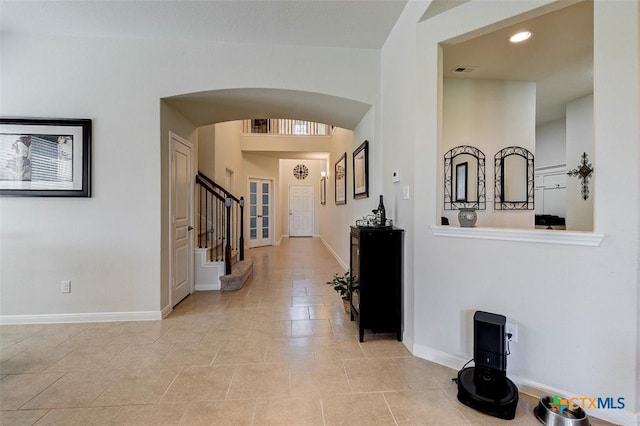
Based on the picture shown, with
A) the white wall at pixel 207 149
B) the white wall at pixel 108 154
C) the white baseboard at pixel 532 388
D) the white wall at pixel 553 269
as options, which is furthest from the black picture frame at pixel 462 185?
the white wall at pixel 207 149

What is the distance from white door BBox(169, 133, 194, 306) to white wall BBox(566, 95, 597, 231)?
5.38 meters

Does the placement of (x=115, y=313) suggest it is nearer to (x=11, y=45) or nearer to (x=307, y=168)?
(x=11, y=45)

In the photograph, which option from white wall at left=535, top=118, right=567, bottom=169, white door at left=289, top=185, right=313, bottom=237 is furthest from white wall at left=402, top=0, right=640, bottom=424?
white door at left=289, top=185, right=313, bottom=237

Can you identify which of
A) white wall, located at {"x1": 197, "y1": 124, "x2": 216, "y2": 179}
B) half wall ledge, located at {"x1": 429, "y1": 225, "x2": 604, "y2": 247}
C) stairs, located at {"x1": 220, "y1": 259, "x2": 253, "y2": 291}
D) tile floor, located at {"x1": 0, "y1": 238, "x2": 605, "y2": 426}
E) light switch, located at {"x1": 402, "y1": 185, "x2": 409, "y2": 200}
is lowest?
tile floor, located at {"x1": 0, "y1": 238, "x2": 605, "y2": 426}

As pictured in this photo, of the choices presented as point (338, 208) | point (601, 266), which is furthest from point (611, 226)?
point (338, 208)

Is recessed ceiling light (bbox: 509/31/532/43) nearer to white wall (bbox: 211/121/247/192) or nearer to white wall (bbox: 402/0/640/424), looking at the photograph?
white wall (bbox: 402/0/640/424)

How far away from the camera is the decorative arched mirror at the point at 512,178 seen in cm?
338

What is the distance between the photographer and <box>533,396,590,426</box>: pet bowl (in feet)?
4.82

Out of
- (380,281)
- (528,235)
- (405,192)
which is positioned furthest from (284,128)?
(528,235)

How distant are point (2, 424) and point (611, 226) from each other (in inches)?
141

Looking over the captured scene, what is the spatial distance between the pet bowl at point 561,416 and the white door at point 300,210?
9395 mm

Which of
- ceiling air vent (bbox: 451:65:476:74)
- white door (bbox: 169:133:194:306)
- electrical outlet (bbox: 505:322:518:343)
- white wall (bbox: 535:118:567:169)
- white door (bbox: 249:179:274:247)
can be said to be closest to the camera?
electrical outlet (bbox: 505:322:518:343)

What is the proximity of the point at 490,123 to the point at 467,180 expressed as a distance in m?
0.75

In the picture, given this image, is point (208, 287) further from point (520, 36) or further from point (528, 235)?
point (520, 36)
